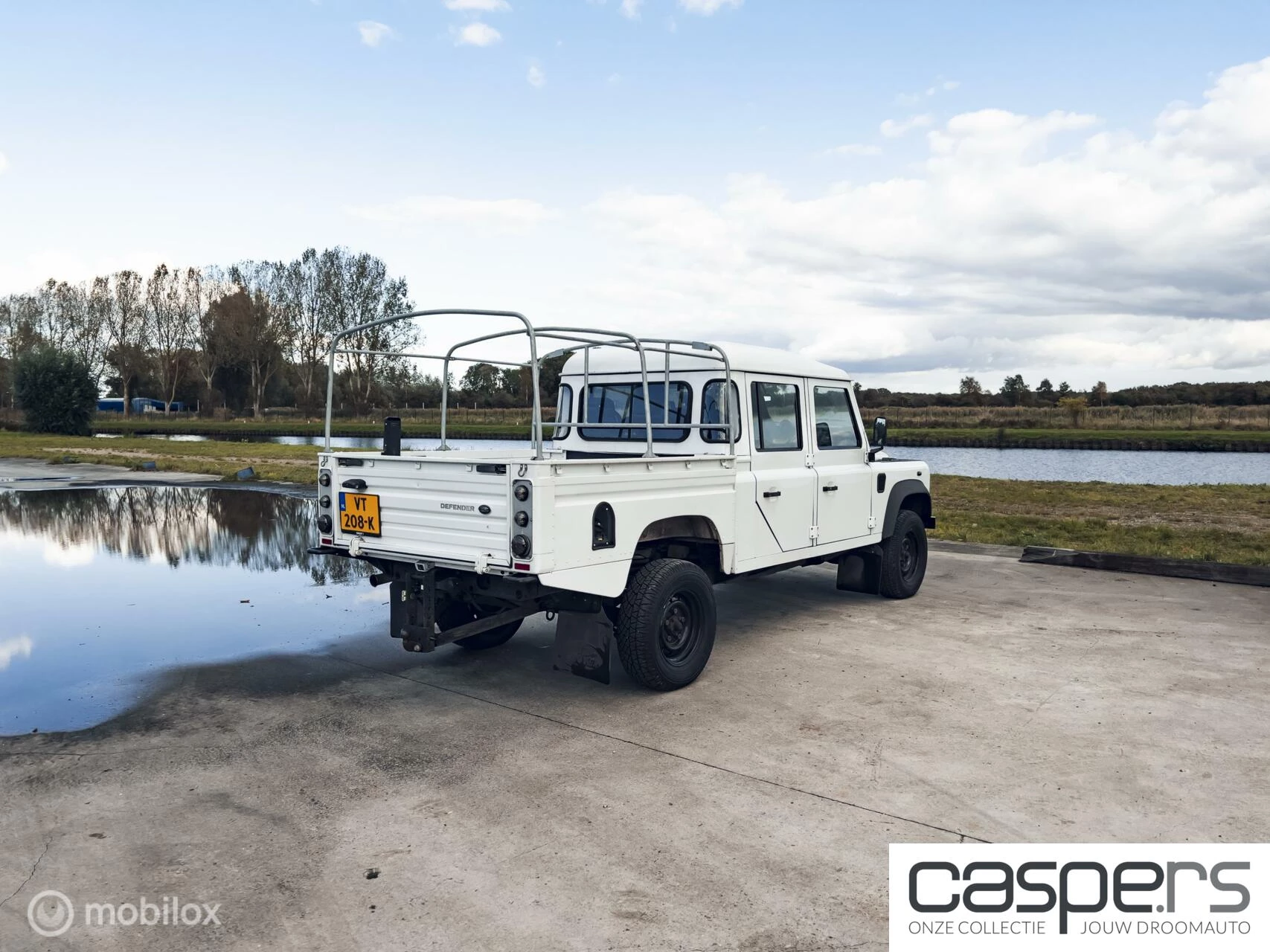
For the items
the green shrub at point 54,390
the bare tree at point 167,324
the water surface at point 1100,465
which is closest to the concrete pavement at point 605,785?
the water surface at point 1100,465

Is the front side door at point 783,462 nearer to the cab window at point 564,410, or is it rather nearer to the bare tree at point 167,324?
the cab window at point 564,410

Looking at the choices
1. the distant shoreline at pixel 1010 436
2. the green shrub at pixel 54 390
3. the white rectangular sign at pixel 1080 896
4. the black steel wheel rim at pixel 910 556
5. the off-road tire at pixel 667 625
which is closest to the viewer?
the white rectangular sign at pixel 1080 896

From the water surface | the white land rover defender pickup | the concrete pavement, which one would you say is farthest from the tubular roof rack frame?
the water surface

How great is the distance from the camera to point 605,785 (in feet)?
14.0

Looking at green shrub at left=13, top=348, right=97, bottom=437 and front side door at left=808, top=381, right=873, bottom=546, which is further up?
green shrub at left=13, top=348, right=97, bottom=437

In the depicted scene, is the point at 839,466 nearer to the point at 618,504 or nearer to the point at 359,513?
the point at 618,504

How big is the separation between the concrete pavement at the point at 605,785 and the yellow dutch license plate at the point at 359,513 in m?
0.99

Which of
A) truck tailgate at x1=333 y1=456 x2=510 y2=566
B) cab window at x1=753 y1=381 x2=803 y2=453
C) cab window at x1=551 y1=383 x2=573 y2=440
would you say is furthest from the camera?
cab window at x1=551 y1=383 x2=573 y2=440

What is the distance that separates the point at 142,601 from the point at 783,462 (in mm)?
5800

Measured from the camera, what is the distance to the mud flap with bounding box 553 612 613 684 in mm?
5508

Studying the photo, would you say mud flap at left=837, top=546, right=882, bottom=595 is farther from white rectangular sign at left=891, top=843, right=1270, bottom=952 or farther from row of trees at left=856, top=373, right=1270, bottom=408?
row of trees at left=856, top=373, right=1270, bottom=408

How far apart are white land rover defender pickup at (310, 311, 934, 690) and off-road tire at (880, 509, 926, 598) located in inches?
20.5

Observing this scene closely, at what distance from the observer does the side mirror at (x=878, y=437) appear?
7873 millimetres

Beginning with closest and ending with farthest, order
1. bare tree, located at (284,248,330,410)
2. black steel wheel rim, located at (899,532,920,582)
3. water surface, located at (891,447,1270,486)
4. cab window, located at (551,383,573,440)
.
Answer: cab window, located at (551,383,573,440), black steel wheel rim, located at (899,532,920,582), water surface, located at (891,447,1270,486), bare tree, located at (284,248,330,410)
